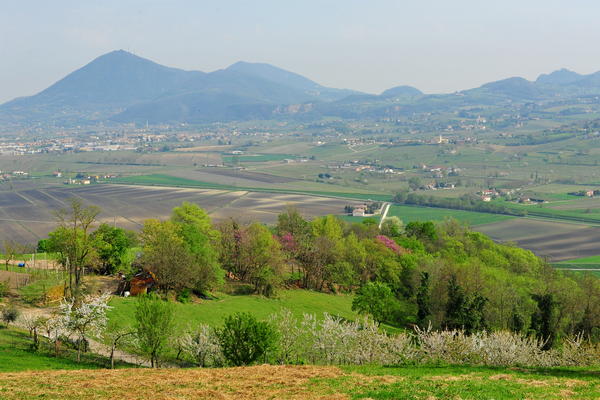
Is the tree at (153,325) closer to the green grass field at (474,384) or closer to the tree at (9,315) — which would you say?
the green grass field at (474,384)

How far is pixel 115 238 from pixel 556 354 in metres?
41.9

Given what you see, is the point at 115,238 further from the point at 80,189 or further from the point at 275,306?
the point at 80,189

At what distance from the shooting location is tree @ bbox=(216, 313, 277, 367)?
95.8ft

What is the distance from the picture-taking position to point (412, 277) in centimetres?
6156

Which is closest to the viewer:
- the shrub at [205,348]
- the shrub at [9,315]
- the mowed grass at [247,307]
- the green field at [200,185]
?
the shrub at [205,348]

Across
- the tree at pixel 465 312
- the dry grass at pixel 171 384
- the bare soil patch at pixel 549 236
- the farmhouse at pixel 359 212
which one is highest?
the dry grass at pixel 171 384

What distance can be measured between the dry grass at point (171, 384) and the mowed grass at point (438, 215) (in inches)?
4091

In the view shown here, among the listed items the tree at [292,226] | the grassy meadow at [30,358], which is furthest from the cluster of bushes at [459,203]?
the grassy meadow at [30,358]

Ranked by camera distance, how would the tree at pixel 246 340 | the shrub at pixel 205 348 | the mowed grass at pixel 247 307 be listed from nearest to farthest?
the tree at pixel 246 340
the shrub at pixel 205 348
the mowed grass at pixel 247 307

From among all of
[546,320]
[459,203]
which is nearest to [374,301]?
[546,320]

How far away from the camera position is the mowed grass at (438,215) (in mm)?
128375

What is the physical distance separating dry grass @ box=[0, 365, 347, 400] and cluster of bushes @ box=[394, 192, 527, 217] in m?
123

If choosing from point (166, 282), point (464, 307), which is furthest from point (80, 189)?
point (464, 307)

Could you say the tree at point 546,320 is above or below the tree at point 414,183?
below
